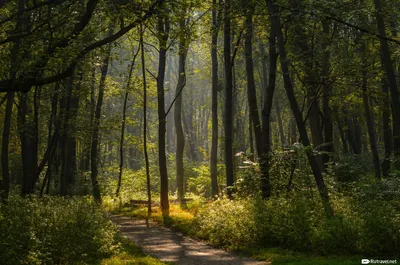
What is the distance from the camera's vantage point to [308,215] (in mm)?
10742

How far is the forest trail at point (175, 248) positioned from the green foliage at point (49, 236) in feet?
5.27

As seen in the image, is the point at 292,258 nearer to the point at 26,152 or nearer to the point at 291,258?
the point at 291,258

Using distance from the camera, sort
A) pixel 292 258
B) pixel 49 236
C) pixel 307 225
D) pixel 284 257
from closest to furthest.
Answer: pixel 49 236, pixel 292 258, pixel 284 257, pixel 307 225

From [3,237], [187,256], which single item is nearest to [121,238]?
[187,256]

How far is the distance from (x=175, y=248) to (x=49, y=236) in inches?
172

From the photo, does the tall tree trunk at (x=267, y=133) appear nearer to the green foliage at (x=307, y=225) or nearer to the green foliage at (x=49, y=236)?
the green foliage at (x=307, y=225)

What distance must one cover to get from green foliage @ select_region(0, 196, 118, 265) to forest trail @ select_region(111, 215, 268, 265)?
1605 mm

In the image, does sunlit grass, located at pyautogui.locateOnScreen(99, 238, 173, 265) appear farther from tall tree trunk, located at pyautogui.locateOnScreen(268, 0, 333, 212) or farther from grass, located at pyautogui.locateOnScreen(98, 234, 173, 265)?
tall tree trunk, located at pyautogui.locateOnScreen(268, 0, 333, 212)

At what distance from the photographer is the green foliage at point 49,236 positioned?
7.38 metres

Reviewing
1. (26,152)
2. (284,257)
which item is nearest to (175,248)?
(284,257)

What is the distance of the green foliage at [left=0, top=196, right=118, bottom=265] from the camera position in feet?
24.2

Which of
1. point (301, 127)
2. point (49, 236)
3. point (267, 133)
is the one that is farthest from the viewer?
point (267, 133)

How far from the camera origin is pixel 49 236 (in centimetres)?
806

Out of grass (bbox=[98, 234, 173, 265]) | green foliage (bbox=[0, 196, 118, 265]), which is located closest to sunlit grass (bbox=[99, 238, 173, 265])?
grass (bbox=[98, 234, 173, 265])
